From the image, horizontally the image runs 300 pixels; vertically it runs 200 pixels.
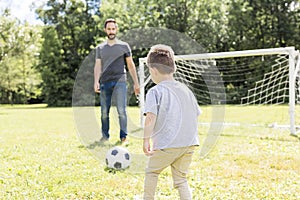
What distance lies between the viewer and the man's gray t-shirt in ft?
18.1

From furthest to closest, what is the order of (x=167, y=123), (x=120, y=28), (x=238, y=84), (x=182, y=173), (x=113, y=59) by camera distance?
(x=120, y=28) < (x=238, y=84) < (x=113, y=59) < (x=182, y=173) < (x=167, y=123)

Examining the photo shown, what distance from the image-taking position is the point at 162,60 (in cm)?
249

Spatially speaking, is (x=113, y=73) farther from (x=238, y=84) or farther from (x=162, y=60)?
(x=238, y=84)

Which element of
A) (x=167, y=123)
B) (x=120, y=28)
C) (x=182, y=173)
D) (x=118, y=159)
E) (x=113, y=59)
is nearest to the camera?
(x=167, y=123)

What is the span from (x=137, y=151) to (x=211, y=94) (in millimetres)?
10117

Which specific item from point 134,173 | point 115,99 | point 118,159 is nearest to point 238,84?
point 115,99

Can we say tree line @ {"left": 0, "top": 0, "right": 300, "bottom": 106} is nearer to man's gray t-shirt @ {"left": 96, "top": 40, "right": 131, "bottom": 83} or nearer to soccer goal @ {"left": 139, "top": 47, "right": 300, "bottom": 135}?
soccer goal @ {"left": 139, "top": 47, "right": 300, "bottom": 135}

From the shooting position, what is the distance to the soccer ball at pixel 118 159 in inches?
157

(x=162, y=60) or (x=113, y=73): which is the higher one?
(x=162, y=60)

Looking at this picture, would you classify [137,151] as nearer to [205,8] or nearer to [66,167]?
[66,167]

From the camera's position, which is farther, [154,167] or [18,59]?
[18,59]

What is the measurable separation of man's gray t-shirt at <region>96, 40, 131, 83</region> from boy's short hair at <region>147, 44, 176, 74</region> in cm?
304

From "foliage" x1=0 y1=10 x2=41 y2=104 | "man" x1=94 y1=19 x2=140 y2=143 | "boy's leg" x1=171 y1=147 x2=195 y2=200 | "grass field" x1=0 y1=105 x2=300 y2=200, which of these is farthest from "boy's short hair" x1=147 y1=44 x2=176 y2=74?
"foliage" x1=0 y1=10 x2=41 y2=104

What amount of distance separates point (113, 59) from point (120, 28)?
1636 cm
